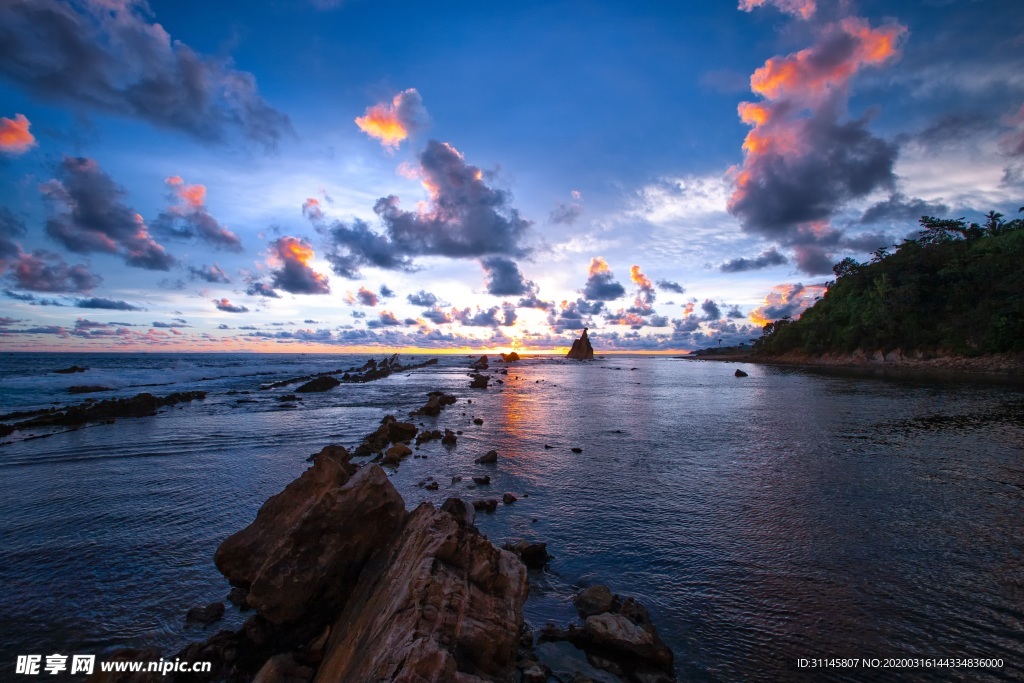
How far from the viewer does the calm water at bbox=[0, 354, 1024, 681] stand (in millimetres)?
7609

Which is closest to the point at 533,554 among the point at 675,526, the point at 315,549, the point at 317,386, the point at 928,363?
the point at 675,526

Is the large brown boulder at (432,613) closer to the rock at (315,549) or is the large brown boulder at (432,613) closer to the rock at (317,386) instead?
the rock at (315,549)

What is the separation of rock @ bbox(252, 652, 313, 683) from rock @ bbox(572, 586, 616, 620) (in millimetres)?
4755

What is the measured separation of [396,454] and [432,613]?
16.2m

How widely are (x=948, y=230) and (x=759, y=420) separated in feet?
334

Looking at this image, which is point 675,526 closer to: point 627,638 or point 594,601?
point 594,601

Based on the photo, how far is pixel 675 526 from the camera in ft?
40.2

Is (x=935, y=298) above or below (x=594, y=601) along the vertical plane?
above

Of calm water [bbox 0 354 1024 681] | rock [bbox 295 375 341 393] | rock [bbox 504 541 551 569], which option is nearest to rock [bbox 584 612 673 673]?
calm water [bbox 0 354 1024 681]

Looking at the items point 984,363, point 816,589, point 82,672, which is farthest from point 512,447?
point 984,363

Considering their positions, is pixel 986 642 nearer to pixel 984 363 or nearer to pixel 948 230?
pixel 984 363

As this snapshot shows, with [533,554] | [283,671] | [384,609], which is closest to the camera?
[384,609]

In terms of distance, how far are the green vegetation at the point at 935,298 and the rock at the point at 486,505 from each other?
80503mm

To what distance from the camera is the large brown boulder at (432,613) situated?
15.7 feet
